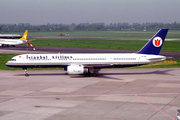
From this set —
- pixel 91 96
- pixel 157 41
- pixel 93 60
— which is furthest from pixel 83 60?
pixel 91 96

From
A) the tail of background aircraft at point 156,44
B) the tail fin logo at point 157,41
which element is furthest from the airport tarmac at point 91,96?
the tail fin logo at point 157,41

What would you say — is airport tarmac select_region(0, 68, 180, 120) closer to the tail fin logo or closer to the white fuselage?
the white fuselage

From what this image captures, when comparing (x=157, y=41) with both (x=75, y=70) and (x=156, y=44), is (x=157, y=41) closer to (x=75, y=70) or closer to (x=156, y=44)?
(x=156, y=44)

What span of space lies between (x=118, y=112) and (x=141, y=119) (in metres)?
2.83

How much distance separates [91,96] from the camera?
32.9 metres

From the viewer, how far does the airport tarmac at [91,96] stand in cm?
2591

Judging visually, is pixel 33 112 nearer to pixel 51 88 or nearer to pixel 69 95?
pixel 69 95

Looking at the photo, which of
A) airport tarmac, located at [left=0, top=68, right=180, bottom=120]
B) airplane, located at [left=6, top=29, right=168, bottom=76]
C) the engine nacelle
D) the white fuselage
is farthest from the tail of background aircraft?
the engine nacelle

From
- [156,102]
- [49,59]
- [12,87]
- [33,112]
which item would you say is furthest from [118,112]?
[49,59]

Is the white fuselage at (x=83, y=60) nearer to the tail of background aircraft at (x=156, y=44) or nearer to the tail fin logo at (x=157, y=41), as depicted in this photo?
the tail of background aircraft at (x=156, y=44)

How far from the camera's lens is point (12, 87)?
128ft

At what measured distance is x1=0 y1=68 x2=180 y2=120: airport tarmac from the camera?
2591 cm

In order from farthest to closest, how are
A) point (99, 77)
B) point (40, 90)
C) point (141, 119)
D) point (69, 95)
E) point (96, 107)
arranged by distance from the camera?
point (99, 77), point (40, 90), point (69, 95), point (96, 107), point (141, 119)

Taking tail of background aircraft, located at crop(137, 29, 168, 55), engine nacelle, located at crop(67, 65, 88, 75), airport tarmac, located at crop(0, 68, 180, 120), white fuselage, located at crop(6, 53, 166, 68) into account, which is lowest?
airport tarmac, located at crop(0, 68, 180, 120)
